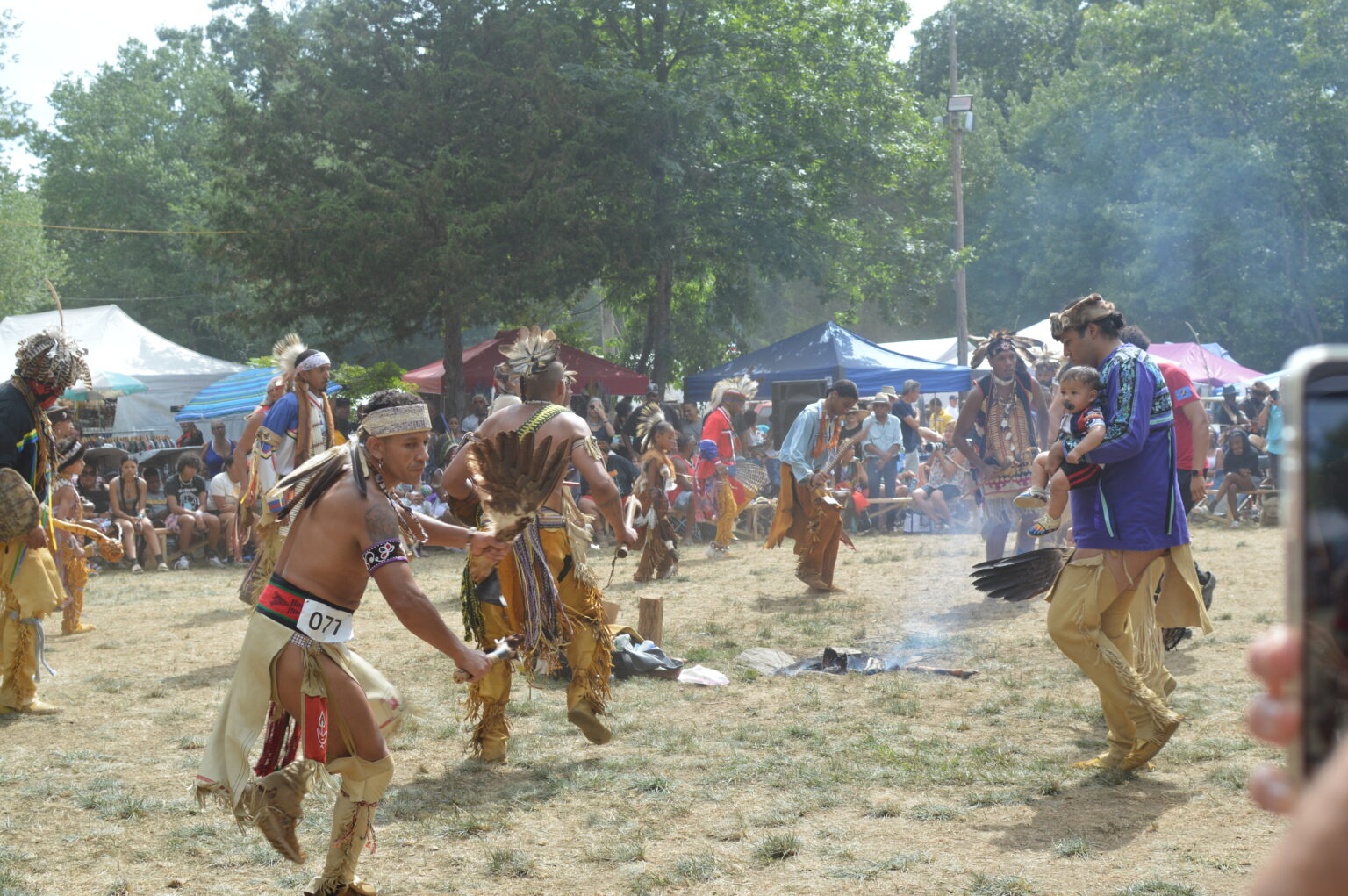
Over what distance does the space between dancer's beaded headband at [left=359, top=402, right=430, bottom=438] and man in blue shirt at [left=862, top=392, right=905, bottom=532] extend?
1204cm

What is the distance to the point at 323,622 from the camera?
3721 mm

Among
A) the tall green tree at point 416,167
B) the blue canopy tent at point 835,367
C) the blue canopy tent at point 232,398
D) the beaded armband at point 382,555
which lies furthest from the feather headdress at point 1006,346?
the blue canopy tent at point 232,398

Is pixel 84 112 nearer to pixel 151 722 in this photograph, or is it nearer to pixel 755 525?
pixel 755 525

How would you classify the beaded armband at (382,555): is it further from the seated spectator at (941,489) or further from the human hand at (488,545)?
the seated spectator at (941,489)

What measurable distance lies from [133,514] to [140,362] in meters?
9.06

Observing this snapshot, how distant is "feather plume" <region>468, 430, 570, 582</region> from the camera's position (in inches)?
188

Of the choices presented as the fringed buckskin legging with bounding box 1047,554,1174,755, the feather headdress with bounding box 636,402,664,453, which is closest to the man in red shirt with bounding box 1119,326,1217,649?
the fringed buckskin legging with bounding box 1047,554,1174,755

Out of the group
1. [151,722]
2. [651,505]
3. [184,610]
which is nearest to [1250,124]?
[651,505]

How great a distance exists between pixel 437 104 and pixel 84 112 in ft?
91.7

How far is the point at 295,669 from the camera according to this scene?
12.1ft

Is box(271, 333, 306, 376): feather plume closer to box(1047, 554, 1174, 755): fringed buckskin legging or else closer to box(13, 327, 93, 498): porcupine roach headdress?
box(13, 327, 93, 498): porcupine roach headdress

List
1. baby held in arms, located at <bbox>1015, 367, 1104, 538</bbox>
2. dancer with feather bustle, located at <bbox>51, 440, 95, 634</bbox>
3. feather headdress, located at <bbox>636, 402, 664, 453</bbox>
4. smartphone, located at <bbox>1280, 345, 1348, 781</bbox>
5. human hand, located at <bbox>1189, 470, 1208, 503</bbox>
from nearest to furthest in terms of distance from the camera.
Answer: smartphone, located at <bbox>1280, 345, 1348, 781</bbox> → baby held in arms, located at <bbox>1015, 367, 1104, 538</bbox> → human hand, located at <bbox>1189, 470, 1208, 503</bbox> → dancer with feather bustle, located at <bbox>51, 440, 95, 634</bbox> → feather headdress, located at <bbox>636, 402, 664, 453</bbox>

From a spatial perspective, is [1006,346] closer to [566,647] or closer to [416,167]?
[566,647]

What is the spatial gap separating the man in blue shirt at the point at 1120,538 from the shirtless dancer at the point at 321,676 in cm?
268
